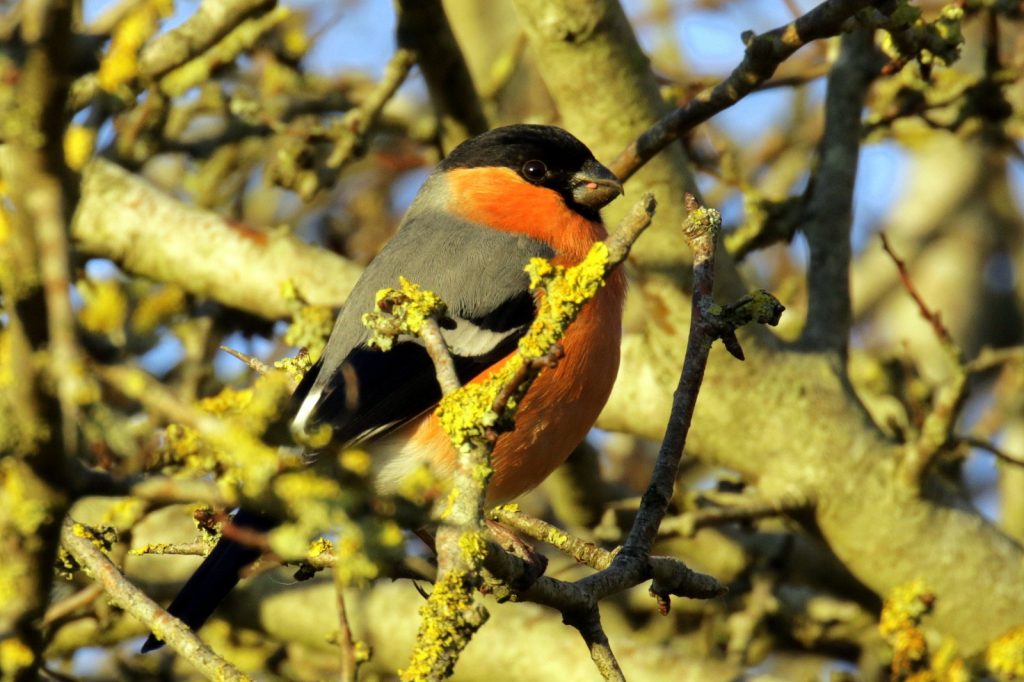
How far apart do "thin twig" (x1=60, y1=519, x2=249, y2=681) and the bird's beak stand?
234cm

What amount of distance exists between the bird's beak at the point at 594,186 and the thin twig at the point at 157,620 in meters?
2.34

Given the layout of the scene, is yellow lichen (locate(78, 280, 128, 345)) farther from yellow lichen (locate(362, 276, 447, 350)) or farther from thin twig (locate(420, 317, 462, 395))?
thin twig (locate(420, 317, 462, 395))

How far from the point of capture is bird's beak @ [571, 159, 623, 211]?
14.3 feet

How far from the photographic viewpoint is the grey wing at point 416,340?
3629 mm

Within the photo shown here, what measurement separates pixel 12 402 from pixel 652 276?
9.67ft

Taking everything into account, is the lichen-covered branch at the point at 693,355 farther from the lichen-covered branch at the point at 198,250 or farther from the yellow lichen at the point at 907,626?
the lichen-covered branch at the point at 198,250

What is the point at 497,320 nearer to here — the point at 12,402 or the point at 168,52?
the point at 168,52

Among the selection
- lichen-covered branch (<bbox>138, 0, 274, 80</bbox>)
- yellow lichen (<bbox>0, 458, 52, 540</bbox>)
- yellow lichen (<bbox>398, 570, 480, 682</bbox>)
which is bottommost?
yellow lichen (<bbox>398, 570, 480, 682</bbox>)

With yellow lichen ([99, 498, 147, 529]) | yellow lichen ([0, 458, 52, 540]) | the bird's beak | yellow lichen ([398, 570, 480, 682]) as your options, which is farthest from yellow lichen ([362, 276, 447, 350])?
the bird's beak

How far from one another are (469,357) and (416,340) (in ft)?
0.55

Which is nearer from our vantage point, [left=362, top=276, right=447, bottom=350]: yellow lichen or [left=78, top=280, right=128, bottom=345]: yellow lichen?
[left=362, top=276, right=447, bottom=350]: yellow lichen

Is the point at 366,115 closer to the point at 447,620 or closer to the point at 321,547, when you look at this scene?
the point at 321,547

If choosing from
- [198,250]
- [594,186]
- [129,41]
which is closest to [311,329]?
[198,250]

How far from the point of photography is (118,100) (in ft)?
13.4
